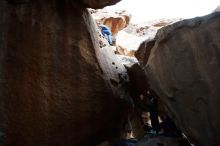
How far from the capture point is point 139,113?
320 inches

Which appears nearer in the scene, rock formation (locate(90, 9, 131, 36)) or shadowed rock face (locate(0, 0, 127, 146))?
shadowed rock face (locate(0, 0, 127, 146))

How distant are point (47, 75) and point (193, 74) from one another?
8.01 feet

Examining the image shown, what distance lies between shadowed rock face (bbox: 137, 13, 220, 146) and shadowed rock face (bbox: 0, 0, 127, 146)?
A: 1188 mm

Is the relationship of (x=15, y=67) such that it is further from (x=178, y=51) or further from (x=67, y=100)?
(x=178, y=51)

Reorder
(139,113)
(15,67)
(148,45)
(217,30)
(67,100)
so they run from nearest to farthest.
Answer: (217,30) < (15,67) < (67,100) < (148,45) < (139,113)

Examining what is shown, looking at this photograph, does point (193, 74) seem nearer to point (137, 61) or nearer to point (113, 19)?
point (137, 61)

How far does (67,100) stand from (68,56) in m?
0.79

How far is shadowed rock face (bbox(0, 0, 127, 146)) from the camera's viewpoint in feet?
18.5

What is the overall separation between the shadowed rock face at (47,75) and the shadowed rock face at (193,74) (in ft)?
3.90

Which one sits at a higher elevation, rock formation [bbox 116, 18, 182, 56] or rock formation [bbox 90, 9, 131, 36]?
rock formation [bbox 90, 9, 131, 36]

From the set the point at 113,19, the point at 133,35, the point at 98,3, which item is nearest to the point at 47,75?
the point at 98,3

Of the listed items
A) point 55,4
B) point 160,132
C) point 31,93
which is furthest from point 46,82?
point 160,132

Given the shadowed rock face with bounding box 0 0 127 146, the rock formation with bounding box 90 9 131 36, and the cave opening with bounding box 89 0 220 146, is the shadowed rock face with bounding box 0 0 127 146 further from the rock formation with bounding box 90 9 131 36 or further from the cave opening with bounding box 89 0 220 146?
the rock formation with bounding box 90 9 131 36

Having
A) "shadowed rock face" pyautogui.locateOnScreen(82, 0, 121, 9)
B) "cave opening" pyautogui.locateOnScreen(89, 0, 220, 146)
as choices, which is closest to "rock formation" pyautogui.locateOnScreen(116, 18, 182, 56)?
"cave opening" pyautogui.locateOnScreen(89, 0, 220, 146)
